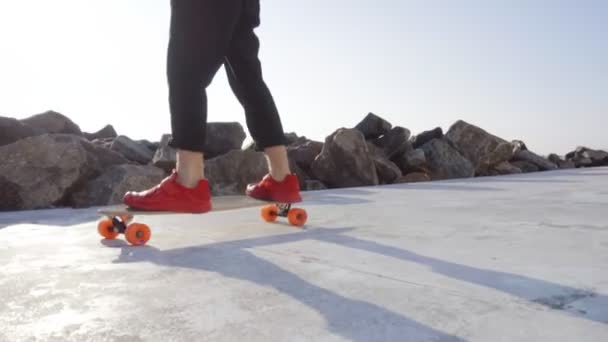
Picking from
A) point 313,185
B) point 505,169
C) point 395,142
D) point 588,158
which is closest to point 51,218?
point 313,185

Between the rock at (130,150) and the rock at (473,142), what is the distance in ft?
16.9

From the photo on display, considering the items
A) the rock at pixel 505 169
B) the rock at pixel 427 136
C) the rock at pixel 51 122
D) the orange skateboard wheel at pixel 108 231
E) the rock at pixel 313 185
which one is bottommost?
the orange skateboard wheel at pixel 108 231

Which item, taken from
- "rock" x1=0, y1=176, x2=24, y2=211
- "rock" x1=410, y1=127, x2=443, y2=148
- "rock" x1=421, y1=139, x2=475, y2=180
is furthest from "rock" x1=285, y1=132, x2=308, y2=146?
"rock" x1=0, y1=176, x2=24, y2=211

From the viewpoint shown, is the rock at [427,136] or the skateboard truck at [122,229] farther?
the rock at [427,136]

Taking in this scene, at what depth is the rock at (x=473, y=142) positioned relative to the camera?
932 cm

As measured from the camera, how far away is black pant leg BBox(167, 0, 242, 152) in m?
1.92

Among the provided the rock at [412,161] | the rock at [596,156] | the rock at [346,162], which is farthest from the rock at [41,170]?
the rock at [596,156]

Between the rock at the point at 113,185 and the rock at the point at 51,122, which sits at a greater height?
the rock at the point at 51,122

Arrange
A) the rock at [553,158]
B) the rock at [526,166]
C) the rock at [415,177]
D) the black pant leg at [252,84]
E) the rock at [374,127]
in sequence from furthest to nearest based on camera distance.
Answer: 1. the rock at [553,158]
2. the rock at [526,166]
3. the rock at [374,127]
4. the rock at [415,177]
5. the black pant leg at [252,84]

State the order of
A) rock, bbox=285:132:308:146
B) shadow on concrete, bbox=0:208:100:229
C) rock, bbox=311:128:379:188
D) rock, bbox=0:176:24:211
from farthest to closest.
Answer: rock, bbox=285:132:308:146, rock, bbox=311:128:379:188, rock, bbox=0:176:24:211, shadow on concrete, bbox=0:208:100:229

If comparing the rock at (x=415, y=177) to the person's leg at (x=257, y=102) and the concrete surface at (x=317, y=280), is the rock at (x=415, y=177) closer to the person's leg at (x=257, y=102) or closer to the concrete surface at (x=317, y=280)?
the concrete surface at (x=317, y=280)

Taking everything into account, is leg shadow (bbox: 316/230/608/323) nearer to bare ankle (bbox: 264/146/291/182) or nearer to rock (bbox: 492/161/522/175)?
bare ankle (bbox: 264/146/291/182)

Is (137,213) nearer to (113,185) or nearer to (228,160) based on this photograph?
(113,185)

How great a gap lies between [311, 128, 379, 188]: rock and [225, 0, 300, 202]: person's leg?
440 centimetres
